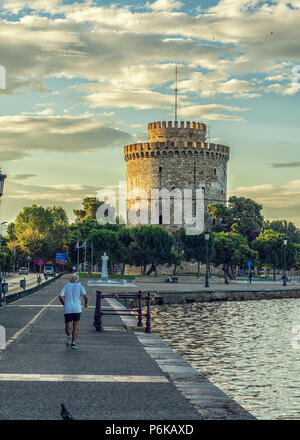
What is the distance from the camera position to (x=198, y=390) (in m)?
11.2

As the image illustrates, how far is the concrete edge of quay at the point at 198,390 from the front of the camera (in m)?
9.36

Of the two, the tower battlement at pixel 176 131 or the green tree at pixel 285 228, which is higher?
the tower battlement at pixel 176 131

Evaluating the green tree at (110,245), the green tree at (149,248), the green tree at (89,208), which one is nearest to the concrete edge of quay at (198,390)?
the green tree at (149,248)

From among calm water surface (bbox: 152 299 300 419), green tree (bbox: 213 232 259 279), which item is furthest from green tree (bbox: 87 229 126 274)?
calm water surface (bbox: 152 299 300 419)

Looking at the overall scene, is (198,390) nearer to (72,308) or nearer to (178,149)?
(72,308)

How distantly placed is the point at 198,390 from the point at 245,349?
12147mm

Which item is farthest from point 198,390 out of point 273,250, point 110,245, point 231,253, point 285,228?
point 285,228

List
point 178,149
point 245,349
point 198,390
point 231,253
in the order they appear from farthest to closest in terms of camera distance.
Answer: point 178,149 → point 231,253 → point 245,349 → point 198,390

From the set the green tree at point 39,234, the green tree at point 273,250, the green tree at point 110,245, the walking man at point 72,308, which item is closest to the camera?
the walking man at point 72,308

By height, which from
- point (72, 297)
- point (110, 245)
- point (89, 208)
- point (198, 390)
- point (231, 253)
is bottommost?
point (198, 390)

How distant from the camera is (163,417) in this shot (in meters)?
8.98

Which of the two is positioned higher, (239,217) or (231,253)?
(239,217)

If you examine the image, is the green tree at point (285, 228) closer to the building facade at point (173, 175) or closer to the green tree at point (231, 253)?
the building facade at point (173, 175)
